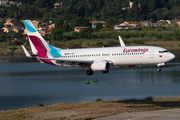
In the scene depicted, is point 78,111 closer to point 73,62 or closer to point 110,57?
point 73,62

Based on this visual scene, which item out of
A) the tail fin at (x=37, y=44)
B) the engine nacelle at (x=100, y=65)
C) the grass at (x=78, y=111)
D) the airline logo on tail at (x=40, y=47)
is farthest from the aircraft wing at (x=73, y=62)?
the grass at (x=78, y=111)

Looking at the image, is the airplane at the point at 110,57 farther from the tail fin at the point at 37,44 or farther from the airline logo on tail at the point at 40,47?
the tail fin at the point at 37,44

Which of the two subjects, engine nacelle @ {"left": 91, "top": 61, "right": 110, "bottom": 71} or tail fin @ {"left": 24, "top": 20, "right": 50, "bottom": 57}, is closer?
engine nacelle @ {"left": 91, "top": 61, "right": 110, "bottom": 71}

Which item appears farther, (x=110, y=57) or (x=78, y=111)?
(x=78, y=111)

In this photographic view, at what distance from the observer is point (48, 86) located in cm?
14162

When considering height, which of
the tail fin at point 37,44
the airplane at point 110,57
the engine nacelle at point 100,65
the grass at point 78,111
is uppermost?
the tail fin at point 37,44

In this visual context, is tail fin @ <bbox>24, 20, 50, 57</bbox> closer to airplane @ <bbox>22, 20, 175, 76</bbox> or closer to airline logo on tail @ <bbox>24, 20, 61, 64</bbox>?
airline logo on tail @ <bbox>24, 20, 61, 64</bbox>

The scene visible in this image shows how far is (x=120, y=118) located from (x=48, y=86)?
91048mm

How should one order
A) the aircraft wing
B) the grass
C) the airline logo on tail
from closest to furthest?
the grass → the aircraft wing → the airline logo on tail

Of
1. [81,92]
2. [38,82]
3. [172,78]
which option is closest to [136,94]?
[81,92]

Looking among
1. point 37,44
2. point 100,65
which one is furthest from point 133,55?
point 37,44

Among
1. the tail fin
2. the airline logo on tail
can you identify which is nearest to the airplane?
the airline logo on tail

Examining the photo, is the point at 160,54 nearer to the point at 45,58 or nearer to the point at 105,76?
the point at 45,58

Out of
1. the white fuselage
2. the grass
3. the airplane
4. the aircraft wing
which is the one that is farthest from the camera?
the aircraft wing
